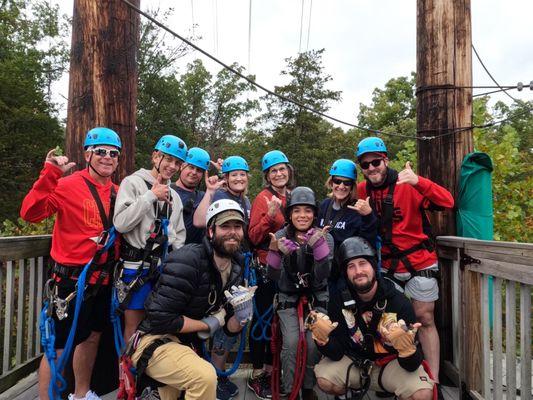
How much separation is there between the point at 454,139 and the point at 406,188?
890 mm

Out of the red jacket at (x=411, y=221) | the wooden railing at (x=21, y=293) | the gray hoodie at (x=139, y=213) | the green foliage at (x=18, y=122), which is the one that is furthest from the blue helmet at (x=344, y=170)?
the green foliage at (x=18, y=122)

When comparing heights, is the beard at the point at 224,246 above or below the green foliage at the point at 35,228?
above

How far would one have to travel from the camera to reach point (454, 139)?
4020 millimetres

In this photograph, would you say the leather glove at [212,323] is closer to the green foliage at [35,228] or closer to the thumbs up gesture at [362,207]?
the thumbs up gesture at [362,207]

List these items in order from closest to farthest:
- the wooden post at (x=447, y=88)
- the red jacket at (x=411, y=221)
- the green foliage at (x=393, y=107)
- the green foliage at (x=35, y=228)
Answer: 1. the red jacket at (x=411, y=221)
2. the wooden post at (x=447, y=88)
3. the green foliage at (x=35, y=228)
4. the green foliage at (x=393, y=107)

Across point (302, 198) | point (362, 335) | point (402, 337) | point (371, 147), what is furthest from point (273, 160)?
point (402, 337)

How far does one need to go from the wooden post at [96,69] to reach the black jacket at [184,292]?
171cm

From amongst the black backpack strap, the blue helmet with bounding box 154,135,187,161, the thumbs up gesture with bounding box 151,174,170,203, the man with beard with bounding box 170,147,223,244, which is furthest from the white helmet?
the black backpack strap

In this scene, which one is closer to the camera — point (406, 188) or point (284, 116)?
point (406, 188)

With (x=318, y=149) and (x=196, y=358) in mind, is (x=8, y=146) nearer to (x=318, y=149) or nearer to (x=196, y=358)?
(x=318, y=149)

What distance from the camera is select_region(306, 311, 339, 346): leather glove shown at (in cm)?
294

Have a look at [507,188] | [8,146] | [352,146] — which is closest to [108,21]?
[507,188]

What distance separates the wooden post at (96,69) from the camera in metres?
3.73

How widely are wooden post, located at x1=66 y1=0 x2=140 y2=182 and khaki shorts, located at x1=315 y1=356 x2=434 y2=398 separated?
2.96 m
